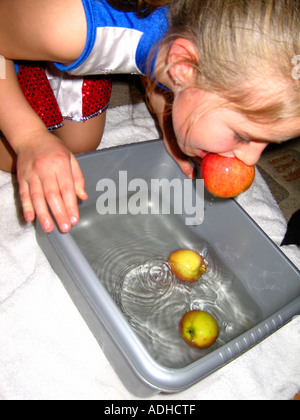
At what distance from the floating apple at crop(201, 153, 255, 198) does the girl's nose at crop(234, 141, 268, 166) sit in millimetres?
50

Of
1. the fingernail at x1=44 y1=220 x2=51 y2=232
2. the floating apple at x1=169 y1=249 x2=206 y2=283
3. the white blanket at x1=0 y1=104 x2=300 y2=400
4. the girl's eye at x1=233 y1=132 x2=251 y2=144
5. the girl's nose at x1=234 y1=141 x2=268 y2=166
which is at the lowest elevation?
the white blanket at x1=0 y1=104 x2=300 y2=400

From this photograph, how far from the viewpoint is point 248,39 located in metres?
0.51

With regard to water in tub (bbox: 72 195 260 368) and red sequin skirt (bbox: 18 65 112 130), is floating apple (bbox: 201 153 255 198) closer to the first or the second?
water in tub (bbox: 72 195 260 368)

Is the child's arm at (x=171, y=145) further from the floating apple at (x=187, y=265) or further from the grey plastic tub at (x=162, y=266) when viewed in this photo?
the floating apple at (x=187, y=265)

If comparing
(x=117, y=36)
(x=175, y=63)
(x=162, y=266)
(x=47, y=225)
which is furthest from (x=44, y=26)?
(x=162, y=266)

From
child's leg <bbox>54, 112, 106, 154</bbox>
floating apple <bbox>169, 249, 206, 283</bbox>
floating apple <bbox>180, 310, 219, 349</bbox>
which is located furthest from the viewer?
child's leg <bbox>54, 112, 106, 154</bbox>

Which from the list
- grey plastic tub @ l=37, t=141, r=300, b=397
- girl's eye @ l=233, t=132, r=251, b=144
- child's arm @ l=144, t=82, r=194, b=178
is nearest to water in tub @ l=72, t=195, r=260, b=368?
grey plastic tub @ l=37, t=141, r=300, b=397

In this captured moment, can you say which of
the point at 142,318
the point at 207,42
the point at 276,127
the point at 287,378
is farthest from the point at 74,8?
the point at 287,378

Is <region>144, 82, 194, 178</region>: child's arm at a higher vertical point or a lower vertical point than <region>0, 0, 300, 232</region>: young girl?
lower

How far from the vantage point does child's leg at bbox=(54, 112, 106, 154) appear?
998 millimetres

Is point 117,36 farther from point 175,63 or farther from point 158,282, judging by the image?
point 158,282

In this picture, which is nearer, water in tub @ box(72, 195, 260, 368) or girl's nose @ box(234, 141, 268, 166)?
girl's nose @ box(234, 141, 268, 166)

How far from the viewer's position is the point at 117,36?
682 millimetres

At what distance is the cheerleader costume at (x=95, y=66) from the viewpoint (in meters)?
0.66
